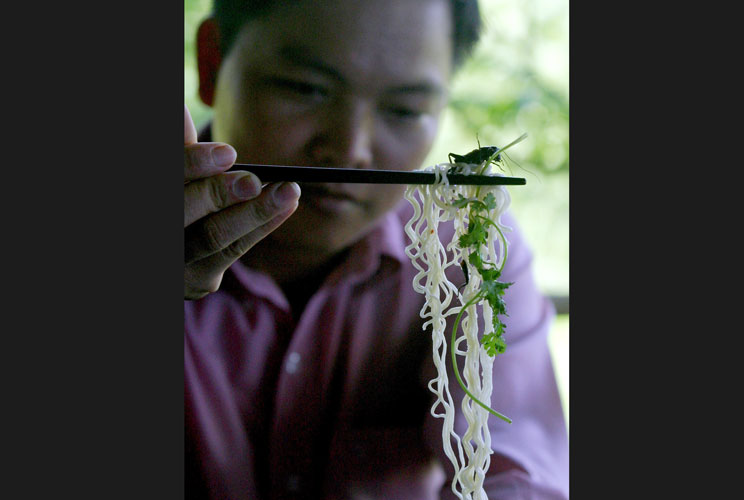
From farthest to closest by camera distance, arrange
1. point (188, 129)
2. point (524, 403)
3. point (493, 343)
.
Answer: point (524, 403)
point (188, 129)
point (493, 343)

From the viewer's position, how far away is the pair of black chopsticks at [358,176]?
1.37 metres

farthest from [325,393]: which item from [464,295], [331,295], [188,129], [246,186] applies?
[188,129]

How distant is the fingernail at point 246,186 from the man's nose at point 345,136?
264mm

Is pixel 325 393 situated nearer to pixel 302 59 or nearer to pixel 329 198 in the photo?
pixel 329 198

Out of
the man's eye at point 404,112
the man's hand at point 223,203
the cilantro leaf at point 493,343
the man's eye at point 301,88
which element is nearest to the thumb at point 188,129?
the man's hand at point 223,203

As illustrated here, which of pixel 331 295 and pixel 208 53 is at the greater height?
pixel 208 53

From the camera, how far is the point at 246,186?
140 cm

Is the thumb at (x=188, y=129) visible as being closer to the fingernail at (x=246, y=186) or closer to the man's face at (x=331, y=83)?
the man's face at (x=331, y=83)

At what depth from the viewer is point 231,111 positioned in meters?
1.62

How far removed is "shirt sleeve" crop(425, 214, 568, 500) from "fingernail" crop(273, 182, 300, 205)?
593mm

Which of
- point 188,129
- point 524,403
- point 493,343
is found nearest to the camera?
point 493,343

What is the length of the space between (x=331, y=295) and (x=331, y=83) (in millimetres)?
502

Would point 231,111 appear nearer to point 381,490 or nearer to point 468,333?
point 468,333

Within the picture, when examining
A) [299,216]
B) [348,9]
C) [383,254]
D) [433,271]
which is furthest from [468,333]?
[348,9]
